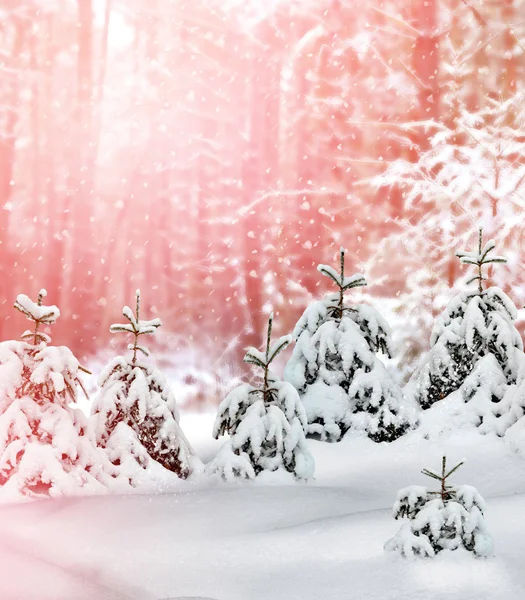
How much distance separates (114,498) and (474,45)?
14279mm

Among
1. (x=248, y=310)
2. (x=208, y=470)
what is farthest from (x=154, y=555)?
(x=248, y=310)

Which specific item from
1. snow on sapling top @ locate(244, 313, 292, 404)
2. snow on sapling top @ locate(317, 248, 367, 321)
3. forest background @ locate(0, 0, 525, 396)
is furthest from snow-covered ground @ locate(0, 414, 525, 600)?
forest background @ locate(0, 0, 525, 396)

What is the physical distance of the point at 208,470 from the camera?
7.72 m

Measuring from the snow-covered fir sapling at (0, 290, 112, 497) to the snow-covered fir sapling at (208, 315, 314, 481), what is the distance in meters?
1.26

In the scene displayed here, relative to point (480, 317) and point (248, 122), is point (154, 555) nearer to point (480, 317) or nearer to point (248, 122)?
point (480, 317)

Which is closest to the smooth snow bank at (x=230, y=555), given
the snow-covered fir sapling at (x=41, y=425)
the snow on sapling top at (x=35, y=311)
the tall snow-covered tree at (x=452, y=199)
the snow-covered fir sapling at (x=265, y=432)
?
the snow-covered fir sapling at (x=41, y=425)

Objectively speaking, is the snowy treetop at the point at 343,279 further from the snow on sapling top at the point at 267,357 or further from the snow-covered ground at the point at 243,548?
the snow-covered ground at the point at 243,548

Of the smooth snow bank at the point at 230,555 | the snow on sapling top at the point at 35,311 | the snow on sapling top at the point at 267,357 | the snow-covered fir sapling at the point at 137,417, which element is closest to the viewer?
the smooth snow bank at the point at 230,555

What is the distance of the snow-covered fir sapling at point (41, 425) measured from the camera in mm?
6742

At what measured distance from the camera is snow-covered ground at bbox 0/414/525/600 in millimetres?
4594

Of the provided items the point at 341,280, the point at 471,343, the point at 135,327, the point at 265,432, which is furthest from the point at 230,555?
the point at 471,343

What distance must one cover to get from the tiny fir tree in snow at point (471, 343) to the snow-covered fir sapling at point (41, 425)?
166 inches

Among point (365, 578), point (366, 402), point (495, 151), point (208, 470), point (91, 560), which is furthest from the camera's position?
point (495, 151)

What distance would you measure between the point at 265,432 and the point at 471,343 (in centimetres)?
295
